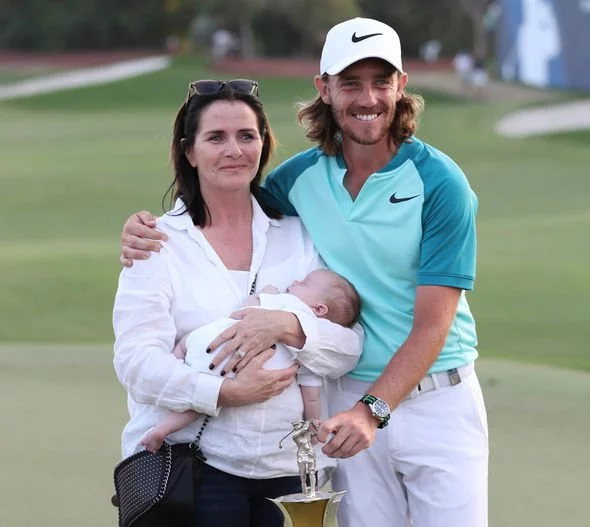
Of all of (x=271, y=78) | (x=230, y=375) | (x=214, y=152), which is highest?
(x=271, y=78)

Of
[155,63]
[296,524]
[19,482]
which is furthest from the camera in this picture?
[155,63]

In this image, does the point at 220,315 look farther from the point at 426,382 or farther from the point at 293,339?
the point at 426,382

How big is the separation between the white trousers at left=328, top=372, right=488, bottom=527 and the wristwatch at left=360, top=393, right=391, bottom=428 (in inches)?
11.7

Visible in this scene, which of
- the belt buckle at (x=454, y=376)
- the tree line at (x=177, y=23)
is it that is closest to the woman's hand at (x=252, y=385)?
the belt buckle at (x=454, y=376)

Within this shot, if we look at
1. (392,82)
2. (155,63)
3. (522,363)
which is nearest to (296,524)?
(392,82)

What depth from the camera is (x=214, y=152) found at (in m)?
3.40

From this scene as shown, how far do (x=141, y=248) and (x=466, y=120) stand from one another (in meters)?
25.0

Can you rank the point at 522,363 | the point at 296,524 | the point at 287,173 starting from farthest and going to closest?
the point at 522,363 < the point at 287,173 < the point at 296,524

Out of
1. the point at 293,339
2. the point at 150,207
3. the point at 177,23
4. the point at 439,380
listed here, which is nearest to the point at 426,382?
the point at 439,380

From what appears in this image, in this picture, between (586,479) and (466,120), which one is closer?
(586,479)

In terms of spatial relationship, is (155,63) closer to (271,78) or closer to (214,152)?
(271,78)

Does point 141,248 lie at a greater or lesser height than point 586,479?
greater

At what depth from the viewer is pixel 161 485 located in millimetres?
3217

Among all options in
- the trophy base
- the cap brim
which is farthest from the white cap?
the trophy base
